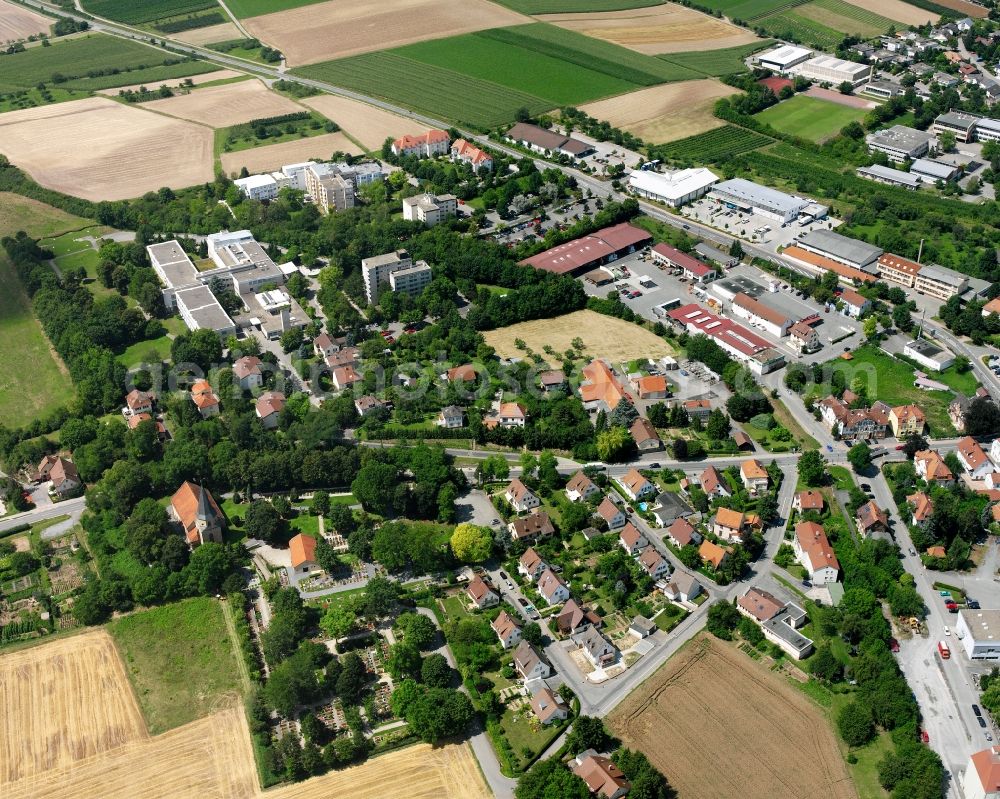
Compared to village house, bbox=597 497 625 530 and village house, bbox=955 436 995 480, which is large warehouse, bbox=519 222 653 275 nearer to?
village house, bbox=597 497 625 530

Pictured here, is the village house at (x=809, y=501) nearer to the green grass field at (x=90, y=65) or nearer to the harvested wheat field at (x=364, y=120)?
the harvested wheat field at (x=364, y=120)

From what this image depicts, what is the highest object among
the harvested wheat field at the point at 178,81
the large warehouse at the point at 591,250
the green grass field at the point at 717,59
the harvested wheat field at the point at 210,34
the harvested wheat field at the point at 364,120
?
the harvested wheat field at the point at 210,34

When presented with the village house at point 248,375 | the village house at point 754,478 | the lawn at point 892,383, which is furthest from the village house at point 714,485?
the village house at point 248,375

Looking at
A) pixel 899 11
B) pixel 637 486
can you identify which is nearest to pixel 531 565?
pixel 637 486

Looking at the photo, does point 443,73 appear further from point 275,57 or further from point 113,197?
point 113,197

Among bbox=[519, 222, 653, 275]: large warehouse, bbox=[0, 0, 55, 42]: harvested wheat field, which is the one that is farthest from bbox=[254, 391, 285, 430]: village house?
bbox=[0, 0, 55, 42]: harvested wheat field

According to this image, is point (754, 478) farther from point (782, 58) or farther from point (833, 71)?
point (782, 58)
